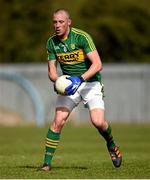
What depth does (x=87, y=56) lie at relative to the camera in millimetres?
13836

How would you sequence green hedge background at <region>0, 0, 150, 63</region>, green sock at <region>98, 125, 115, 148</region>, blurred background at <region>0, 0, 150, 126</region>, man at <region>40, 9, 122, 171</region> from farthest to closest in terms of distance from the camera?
green hedge background at <region>0, 0, 150, 63</region> < blurred background at <region>0, 0, 150, 126</region> < green sock at <region>98, 125, 115, 148</region> < man at <region>40, 9, 122, 171</region>

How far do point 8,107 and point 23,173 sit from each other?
1197 inches

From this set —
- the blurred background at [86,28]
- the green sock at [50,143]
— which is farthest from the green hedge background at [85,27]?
the green sock at [50,143]

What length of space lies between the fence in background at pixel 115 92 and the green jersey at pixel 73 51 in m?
29.5

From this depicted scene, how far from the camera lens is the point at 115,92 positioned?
1731 inches

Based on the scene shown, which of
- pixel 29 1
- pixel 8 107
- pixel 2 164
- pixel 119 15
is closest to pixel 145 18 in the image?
pixel 119 15

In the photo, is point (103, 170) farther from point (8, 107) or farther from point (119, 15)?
point (119, 15)

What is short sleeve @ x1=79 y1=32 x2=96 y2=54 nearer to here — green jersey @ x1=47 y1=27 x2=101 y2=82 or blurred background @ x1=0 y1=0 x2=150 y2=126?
green jersey @ x1=47 y1=27 x2=101 y2=82

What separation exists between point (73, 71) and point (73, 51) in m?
0.34

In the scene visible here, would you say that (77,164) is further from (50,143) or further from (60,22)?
(60,22)

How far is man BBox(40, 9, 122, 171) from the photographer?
13734 mm

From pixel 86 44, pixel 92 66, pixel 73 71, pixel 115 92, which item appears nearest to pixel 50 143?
pixel 73 71

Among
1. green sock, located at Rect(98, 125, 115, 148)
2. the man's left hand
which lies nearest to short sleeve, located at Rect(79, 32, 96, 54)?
the man's left hand

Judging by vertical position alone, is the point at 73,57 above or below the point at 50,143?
above
